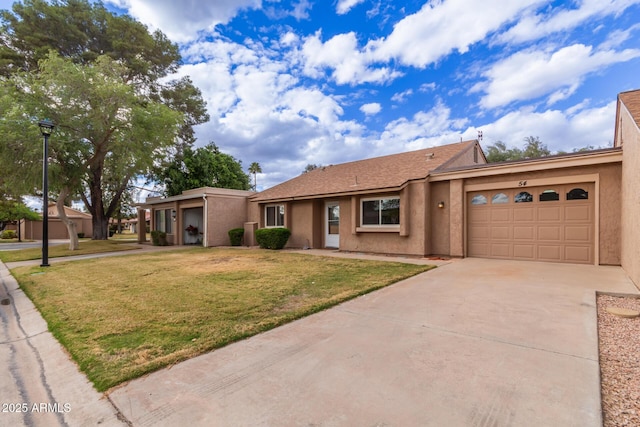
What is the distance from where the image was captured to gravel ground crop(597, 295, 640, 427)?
7.30 ft

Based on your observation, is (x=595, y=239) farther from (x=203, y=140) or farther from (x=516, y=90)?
(x=203, y=140)

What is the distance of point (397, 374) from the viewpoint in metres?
2.77

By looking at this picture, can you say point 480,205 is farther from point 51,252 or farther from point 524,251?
point 51,252

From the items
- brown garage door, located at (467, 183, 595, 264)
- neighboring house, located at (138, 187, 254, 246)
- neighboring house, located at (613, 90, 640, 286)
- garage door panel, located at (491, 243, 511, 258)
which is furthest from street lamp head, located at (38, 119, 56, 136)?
neighboring house, located at (613, 90, 640, 286)

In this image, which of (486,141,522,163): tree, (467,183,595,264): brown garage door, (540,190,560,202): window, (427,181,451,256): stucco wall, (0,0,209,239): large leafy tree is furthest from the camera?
(486,141,522,163): tree

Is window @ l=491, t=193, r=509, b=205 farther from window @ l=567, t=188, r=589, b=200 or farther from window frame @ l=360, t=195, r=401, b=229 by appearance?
window frame @ l=360, t=195, r=401, b=229

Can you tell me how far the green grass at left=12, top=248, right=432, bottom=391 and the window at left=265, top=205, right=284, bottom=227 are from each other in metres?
6.89

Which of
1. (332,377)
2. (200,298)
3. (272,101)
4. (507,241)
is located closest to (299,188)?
(272,101)

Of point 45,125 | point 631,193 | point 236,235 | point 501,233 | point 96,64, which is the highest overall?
point 96,64

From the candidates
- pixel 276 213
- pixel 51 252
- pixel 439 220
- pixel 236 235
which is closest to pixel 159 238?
Answer: pixel 51 252

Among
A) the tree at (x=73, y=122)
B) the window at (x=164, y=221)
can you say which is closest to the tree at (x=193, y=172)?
the window at (x=164, y=221)

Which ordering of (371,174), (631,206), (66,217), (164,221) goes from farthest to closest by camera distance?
(164,221) < (66,217) < (371,174) < (631,206)

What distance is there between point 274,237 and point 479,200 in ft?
30.0

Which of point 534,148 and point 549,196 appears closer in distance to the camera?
point 549,196
